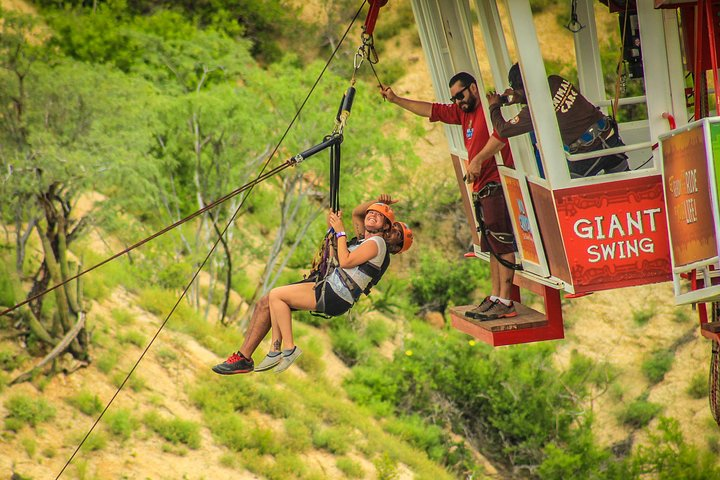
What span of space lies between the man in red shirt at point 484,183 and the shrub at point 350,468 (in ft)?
35.1

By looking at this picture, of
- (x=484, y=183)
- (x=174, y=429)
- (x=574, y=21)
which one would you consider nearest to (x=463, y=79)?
(x=484, y=183)

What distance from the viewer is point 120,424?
18891 mm

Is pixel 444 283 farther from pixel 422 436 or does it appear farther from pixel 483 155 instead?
pixel 483 155

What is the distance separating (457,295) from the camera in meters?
31.2

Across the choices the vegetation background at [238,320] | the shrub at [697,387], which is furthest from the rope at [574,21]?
the shrub at [697,387]

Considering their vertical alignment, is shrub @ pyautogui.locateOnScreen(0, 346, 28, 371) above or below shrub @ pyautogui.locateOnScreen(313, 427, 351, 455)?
above

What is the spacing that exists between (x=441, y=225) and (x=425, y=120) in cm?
331

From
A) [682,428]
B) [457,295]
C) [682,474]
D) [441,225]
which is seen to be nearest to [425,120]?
[441,225]

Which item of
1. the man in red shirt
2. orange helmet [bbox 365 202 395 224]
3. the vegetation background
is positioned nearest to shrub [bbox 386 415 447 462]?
the vegetation background

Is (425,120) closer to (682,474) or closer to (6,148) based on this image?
(682,474)

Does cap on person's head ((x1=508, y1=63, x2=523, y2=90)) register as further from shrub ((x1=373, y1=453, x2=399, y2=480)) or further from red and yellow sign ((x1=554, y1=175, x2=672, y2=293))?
shrub ((x1=373, y1=453, x2=399, y2=480))

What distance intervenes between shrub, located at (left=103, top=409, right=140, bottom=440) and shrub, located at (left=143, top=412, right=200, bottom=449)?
394 mm

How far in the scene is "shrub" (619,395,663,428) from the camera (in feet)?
86.9

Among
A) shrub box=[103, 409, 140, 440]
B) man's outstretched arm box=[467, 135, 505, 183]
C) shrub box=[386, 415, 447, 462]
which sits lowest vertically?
shrub box=[386, 415, 447, 462]
